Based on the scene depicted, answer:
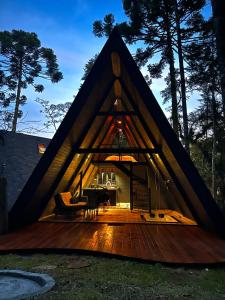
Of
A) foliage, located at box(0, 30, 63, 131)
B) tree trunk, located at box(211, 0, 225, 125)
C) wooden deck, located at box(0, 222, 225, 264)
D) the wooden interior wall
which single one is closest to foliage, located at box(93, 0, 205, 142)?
the wooden interior wall

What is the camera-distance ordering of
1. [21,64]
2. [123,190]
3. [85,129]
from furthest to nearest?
[21,64] < [123,190] < [85,129]

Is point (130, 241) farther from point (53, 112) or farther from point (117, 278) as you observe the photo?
point (53, 112)

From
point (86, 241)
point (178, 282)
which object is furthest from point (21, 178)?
point (178, 282)

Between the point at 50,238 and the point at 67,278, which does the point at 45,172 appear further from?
the point at 67,278

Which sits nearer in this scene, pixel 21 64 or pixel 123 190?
pixel 123 190

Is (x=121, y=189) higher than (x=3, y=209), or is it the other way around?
(x=121, y=189)

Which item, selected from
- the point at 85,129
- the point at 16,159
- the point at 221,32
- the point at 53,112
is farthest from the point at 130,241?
the point at 53,112

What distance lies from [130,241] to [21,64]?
49.6 ft

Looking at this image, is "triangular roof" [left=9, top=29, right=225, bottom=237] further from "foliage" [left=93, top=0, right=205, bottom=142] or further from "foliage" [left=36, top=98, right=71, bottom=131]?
"foliage" [left=36, top=98, right=71, bottom=131]

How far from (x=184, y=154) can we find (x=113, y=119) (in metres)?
6.09

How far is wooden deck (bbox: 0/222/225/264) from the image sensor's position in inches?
193

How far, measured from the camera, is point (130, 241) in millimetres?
5887

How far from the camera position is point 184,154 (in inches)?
252

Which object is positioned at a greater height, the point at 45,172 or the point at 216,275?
the point at 45,172
